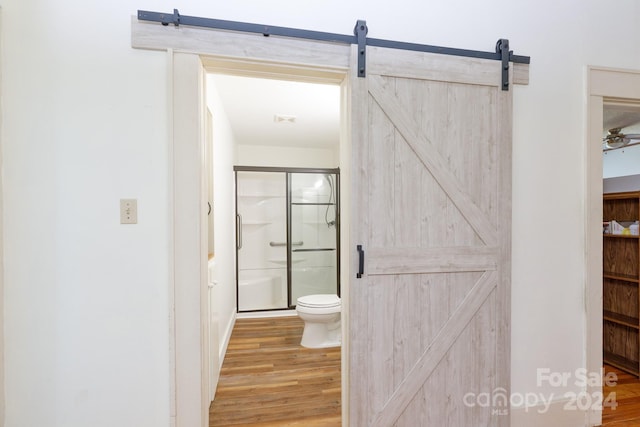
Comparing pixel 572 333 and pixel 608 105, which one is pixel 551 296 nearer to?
pixel 572 333

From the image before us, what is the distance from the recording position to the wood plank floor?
72.4 inches

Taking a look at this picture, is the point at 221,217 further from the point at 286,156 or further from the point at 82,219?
the point at 286,156

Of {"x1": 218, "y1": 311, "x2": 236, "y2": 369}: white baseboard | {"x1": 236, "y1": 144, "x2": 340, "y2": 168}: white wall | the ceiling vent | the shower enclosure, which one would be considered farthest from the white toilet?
{"x1": 236, "y1": 144, "x2": 340, "y2": 168}: white wall

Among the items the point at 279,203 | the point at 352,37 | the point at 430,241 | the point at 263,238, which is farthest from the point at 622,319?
the point at 263,238

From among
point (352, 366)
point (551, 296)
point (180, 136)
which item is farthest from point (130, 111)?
point (551, 296)

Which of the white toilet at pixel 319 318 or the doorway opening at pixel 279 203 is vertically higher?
the doorway opening at pixel 279 203

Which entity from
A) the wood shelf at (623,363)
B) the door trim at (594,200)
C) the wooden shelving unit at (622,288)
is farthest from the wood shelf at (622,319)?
the door trim at (594,200)

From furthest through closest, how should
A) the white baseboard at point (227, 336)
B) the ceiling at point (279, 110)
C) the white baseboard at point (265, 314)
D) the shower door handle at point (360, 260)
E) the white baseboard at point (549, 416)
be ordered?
the white baseboard at point (265, 314) < the white baseboard at point (227, 336) < the ceiling at point (279, 110) < the white baseboard at point (549, 416) < the shower door handle at point (360, 260)

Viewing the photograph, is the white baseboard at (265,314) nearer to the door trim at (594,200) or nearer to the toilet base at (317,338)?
the toilet base at (317,338)

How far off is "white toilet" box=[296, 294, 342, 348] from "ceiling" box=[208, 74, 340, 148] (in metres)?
1.84

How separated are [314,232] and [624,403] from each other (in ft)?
10.4

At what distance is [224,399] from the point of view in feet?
6.56

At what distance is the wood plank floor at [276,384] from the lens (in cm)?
184

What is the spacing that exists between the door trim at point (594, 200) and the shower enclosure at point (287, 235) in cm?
261
